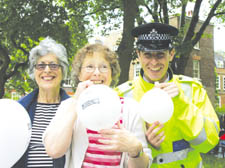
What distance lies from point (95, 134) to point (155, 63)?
837mm

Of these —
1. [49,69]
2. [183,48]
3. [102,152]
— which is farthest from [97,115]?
[183,48]

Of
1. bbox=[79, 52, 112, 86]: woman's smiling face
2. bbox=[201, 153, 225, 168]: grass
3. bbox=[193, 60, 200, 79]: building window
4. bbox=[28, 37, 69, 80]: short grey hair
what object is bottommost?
bbox=[201, 153, 225, 168]: grass

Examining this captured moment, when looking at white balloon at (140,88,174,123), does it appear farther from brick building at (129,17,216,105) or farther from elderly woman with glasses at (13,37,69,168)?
brick building at (129,17,216,105)

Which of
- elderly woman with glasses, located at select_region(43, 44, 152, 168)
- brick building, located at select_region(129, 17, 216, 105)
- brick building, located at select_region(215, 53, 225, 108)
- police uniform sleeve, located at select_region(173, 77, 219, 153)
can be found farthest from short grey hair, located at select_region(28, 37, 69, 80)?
brick building, located at select_region(215, 53, 225, 108)

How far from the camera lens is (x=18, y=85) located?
1727 cm

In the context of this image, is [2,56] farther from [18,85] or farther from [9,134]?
[9,134]

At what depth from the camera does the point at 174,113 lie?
6.54 ft

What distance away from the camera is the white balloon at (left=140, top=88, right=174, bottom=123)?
1.65 meters

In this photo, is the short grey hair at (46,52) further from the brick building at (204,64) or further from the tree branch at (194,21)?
the brick building at (204,64)

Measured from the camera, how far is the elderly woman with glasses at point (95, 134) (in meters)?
1.41

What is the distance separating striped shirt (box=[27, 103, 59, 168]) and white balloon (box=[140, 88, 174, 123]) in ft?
3.17

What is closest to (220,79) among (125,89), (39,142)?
(125,89)

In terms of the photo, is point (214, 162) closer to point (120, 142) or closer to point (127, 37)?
point (127, 37)

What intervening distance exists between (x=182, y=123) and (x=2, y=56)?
10.8m
